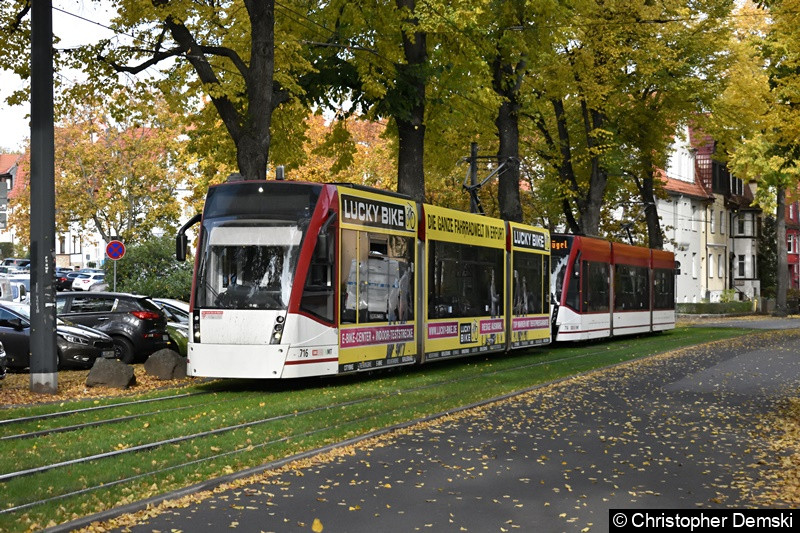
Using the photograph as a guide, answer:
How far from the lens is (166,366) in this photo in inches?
838

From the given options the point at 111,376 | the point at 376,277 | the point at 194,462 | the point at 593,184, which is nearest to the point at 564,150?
the point at 593,184

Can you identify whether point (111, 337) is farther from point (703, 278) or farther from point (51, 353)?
point (703, 278)

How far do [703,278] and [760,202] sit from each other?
16.5 m

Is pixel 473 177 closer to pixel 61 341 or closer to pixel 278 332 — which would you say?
pixel 61 341

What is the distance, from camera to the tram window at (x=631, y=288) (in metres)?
38.2

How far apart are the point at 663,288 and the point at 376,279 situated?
85.4ft

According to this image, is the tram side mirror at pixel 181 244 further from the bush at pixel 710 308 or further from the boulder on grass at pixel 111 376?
the bush at pixel 710 308

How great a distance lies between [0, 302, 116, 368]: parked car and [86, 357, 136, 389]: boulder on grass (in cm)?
264

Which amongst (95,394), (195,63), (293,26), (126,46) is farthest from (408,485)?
(293,26)

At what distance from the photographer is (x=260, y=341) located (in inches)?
707

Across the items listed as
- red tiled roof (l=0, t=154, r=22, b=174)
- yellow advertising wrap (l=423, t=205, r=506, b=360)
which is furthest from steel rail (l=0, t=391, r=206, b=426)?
red tiled roof (l=0, t=154, r=22, b=174)

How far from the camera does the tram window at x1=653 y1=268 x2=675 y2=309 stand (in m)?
43.1

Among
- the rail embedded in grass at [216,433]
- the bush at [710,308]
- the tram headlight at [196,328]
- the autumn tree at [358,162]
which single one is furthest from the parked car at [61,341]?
the bush at [710,308]

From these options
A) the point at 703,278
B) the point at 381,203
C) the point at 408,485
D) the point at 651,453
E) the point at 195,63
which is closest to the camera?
the point at 408,485
